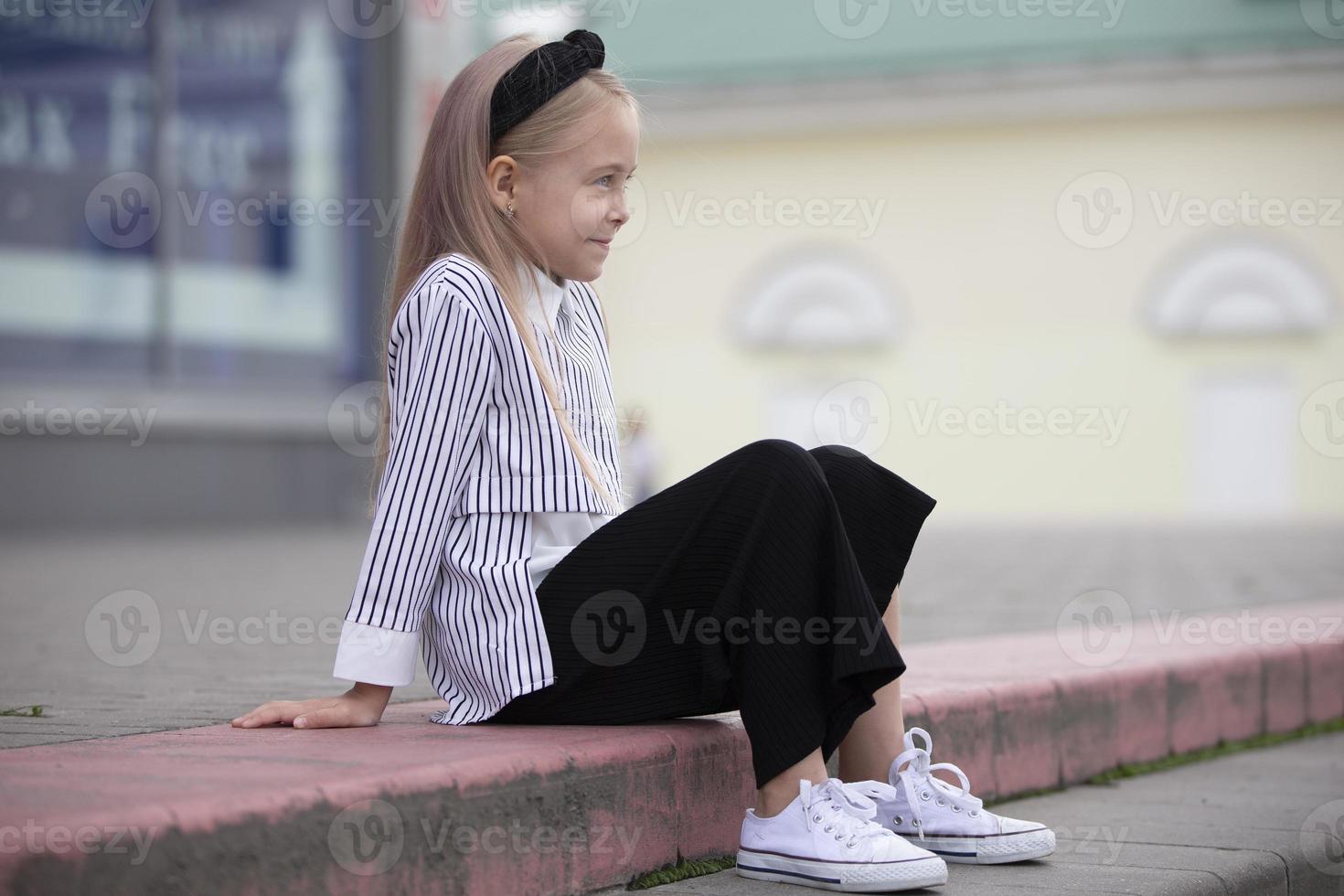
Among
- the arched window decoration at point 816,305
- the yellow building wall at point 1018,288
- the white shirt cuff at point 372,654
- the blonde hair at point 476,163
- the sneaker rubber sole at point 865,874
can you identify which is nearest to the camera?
the sneaker rubber sole at point 865,874

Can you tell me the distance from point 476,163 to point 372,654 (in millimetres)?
838

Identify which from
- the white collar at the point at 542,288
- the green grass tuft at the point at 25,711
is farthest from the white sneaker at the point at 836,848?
the green grass tuft at the point at 25,711

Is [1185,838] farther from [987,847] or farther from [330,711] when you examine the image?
[330,711]

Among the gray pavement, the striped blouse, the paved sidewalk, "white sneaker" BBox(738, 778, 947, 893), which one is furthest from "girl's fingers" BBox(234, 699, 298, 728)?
"white sneaker" BBox(738, 778, 947, 893)

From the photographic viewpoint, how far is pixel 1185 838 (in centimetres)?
304

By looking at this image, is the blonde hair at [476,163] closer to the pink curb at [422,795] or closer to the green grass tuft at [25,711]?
the pink curb at [422,795]

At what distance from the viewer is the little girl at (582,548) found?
2344 mm

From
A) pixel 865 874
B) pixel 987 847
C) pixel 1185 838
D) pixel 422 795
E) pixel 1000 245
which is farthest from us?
pixel 1000 245

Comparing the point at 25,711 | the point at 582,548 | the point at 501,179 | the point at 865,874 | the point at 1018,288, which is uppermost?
the point at 1018,288

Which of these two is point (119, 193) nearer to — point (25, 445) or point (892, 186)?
point (25, 445)

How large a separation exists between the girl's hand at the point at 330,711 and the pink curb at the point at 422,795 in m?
0.04

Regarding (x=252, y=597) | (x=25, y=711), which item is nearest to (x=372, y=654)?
(x=25, y=711)

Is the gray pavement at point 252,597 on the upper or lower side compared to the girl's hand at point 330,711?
lower

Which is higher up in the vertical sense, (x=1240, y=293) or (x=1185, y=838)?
(x=1240, y=293)
